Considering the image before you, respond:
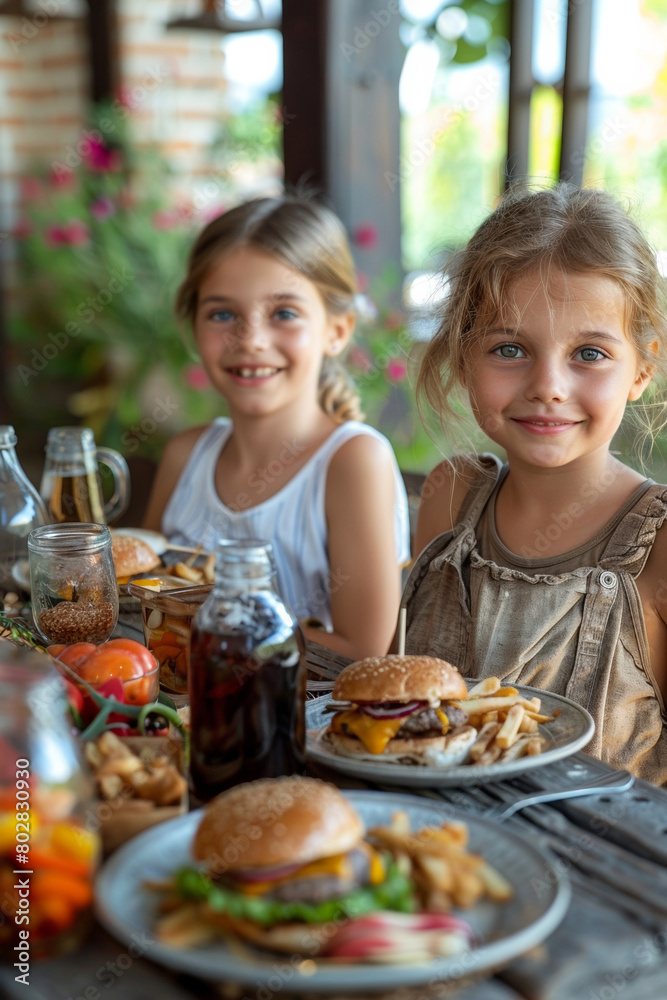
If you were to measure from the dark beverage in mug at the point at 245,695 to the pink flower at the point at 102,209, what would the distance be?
11.9 feet

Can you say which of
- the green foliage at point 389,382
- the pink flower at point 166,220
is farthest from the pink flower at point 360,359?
the pink flower at point 166,220

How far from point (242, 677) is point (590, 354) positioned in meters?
0.80

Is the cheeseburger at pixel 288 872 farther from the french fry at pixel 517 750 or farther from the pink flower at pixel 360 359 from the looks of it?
the pink flower at pixel 360 359

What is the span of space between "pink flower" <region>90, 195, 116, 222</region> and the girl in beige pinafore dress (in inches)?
115

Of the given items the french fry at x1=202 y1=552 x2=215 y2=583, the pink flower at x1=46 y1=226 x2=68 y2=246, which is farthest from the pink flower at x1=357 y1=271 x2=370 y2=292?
the french fry at x1=202 y1=552 x2=215 y2=583

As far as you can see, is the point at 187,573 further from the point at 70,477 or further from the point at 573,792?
the point at 573,792

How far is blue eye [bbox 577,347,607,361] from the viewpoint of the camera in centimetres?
143

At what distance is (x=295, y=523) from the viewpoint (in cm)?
221

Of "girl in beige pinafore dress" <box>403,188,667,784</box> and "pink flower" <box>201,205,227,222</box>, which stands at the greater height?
"pink flower" <box>201,205,227,222</box>

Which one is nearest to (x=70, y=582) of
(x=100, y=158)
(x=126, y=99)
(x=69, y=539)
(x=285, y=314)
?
(x=69, y=539)

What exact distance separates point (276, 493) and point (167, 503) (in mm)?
428

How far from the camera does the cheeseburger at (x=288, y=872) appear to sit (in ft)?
2.18

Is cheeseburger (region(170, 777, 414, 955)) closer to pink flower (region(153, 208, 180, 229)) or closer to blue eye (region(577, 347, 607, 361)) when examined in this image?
blue eye (region(577, 347, 607, 361))

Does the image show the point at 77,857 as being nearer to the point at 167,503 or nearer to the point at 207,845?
the point at 207,845
